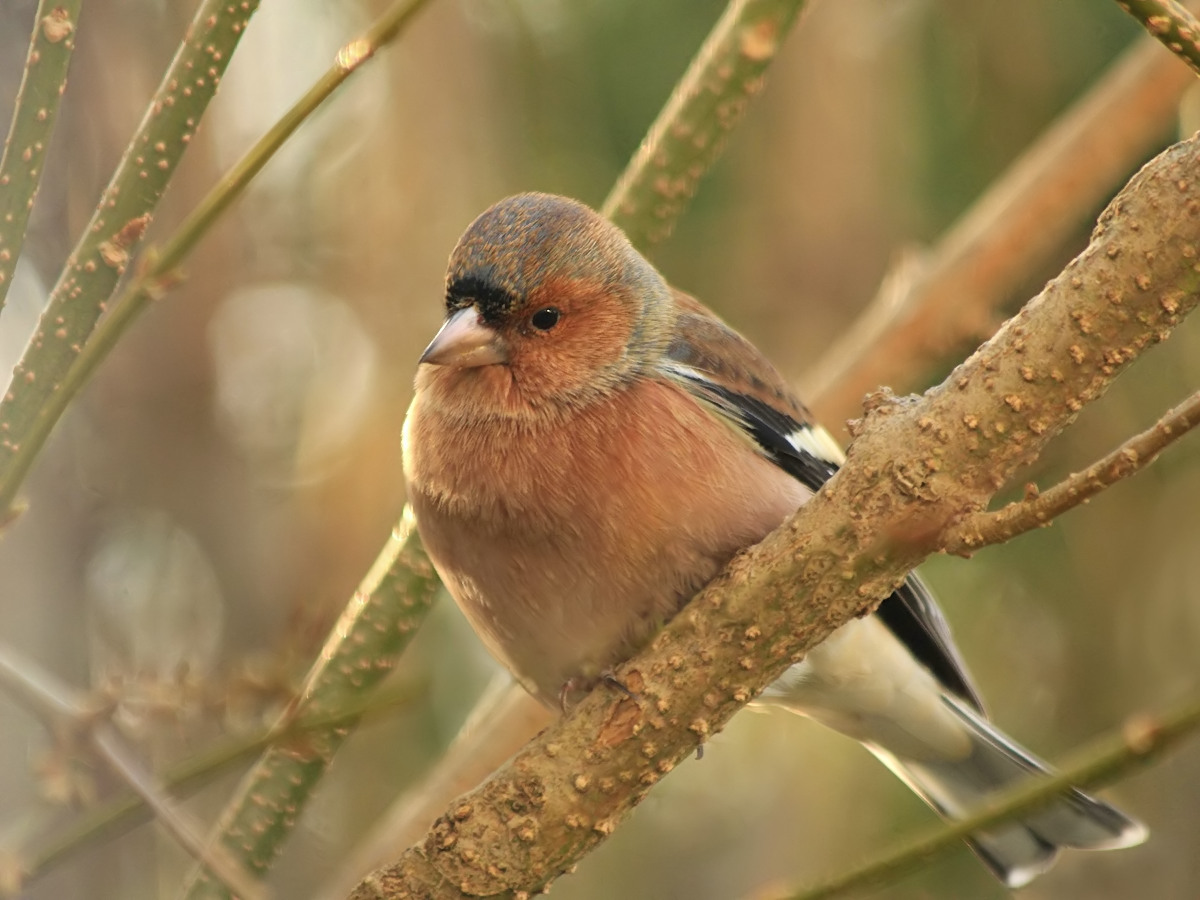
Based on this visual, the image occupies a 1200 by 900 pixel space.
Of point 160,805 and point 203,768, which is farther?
point 203,768

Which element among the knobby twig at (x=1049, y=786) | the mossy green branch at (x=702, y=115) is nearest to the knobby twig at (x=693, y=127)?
the mossy green branch at (x=702, y=115)

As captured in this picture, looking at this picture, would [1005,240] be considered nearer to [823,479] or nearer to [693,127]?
[823,479]

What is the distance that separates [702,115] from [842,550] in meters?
1.72

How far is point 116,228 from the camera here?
2.57m

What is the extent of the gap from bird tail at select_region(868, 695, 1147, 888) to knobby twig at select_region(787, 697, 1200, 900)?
2173 millimetres

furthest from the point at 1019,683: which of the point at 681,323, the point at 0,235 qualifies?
the point at 0,235

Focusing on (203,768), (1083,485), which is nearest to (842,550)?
(1083,485)

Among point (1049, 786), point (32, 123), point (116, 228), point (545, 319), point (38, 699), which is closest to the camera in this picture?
point (1049, 786)

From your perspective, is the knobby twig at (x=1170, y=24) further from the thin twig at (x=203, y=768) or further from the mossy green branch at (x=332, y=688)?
the mossy green branch at (x=332, y=688)

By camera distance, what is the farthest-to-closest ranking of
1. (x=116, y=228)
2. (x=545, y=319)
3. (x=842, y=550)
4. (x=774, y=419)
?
1. (x=774, y=419)
2. (x=545, y=319)
3. (x=842, y=550)
4. (x=116, y=228)

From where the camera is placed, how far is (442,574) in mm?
3832

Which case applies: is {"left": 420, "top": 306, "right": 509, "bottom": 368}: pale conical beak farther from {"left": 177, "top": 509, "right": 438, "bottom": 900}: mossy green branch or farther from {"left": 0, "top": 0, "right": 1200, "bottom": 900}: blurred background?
{"left": 0, "top": 0, "right": 1200, "bottom": 900}: blurred background

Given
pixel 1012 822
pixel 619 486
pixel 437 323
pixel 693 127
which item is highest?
pixel 437 323

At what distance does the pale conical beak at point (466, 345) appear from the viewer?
153 inches
